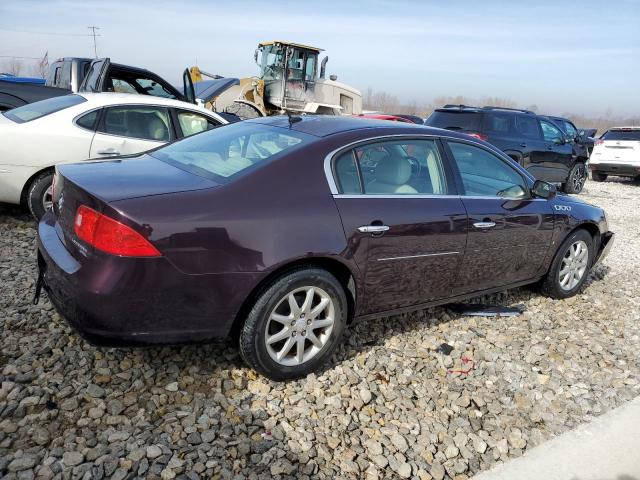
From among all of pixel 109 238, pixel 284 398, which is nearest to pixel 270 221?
pixel 109 238

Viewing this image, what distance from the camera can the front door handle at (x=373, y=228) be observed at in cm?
311

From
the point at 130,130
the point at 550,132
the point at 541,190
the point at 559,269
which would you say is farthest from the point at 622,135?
the point at 130,130

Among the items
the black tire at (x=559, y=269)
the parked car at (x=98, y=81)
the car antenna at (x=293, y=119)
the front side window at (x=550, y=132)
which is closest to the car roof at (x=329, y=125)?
the car antenna at (x=293, y=119)

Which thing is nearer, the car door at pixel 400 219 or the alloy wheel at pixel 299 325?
the alloy wheel at pixel 299 325

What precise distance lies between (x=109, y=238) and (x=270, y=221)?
2.59 ft

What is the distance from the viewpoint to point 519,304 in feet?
15.5

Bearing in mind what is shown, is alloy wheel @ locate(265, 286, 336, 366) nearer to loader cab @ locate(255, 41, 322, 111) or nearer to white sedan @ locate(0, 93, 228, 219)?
white sedan @ locate(0, 93, 228, 219)

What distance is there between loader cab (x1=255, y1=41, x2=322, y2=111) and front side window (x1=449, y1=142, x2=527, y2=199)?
11842 mm

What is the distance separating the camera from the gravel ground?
8.12ft

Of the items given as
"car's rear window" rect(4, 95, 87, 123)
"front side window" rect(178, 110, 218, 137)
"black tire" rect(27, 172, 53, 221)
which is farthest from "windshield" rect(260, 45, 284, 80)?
"black tire" rect(27, 172, 53, 221)

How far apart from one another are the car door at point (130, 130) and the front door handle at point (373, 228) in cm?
320

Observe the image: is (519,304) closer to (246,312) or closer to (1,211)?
(246,312)

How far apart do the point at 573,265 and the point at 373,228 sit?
8.75 feet

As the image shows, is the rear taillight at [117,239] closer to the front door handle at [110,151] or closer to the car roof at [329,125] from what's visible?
the car roof at [329,125]
